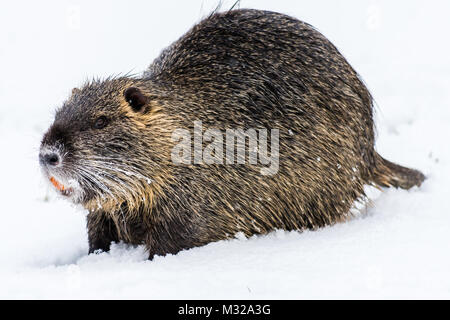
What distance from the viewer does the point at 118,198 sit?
3.53 meters

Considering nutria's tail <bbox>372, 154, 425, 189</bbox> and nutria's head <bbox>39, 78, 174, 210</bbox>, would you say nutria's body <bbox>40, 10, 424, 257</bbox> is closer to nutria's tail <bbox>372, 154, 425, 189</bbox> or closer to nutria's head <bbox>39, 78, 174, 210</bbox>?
nutria's head <bbox>39, 78, 174, 210</bbox>

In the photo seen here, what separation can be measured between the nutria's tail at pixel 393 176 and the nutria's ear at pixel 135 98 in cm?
173

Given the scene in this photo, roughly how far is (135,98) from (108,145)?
33 cm

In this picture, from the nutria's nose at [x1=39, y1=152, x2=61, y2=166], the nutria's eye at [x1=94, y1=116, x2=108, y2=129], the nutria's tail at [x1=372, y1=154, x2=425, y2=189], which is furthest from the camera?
the nutria's tail at [x1=372, y1=154, x2=425, y2=189]

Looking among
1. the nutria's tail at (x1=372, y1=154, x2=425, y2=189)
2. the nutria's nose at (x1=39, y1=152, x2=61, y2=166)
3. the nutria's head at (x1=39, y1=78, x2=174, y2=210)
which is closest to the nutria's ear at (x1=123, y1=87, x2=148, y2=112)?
the nutria's head at (x1=39, y1=78, x2=174, y2=210)

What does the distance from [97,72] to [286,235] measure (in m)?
4.73

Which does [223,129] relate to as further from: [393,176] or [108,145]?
[393,176]

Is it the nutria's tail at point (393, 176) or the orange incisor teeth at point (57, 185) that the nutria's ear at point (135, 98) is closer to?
the orange incisor teeth at point (57, 185)

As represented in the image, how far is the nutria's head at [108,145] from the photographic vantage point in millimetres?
3309

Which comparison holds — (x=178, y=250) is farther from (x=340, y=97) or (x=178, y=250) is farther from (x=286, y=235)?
(x=340, y=97)

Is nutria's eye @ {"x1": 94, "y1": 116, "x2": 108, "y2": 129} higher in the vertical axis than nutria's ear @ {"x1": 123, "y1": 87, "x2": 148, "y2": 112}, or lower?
lower

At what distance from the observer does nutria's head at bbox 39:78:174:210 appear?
10.9 feet

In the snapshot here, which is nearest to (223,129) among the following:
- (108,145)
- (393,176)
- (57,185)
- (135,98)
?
(135,98)
